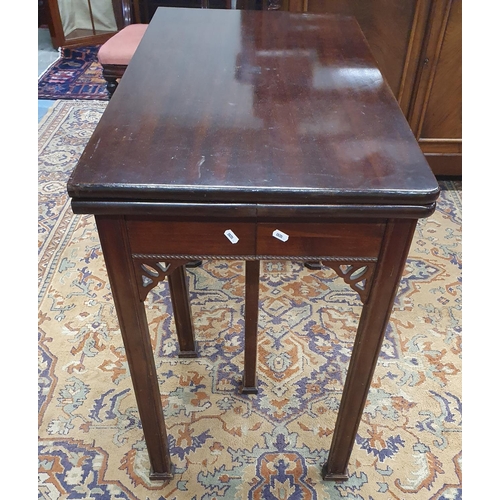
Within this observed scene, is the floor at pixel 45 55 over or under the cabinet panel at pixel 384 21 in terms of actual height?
under

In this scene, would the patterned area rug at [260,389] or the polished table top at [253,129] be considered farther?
the patterned area rug at [260,389]

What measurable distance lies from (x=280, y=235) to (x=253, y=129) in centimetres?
21

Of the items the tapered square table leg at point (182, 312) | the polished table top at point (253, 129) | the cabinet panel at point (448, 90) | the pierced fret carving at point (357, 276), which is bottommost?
the tapered square table leg at point (182, 312)

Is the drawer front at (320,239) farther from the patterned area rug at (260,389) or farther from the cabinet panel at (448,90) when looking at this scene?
the cabinet panel at (448,90)

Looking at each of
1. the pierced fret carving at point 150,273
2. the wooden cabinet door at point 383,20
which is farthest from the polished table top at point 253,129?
the wooden cabinet door at point 383,20

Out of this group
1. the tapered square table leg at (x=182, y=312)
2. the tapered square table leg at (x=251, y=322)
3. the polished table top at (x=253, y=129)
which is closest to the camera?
the polished table top at (x=253, y=129)

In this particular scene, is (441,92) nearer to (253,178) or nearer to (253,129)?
(253,129)

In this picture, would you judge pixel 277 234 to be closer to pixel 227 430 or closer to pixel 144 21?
pixel 227 430

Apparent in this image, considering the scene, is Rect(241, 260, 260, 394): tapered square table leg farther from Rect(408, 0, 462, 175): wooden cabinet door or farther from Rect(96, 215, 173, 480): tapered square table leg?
Rect(408, 0, 462, 175): wooden cabinet door

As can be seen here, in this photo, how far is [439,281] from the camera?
5.87ft

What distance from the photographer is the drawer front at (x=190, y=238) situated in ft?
2.50

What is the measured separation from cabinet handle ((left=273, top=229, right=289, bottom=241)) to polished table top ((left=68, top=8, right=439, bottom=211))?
66 mm

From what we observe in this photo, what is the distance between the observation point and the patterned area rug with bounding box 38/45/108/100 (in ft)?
10.0

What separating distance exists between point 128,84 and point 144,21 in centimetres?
297
